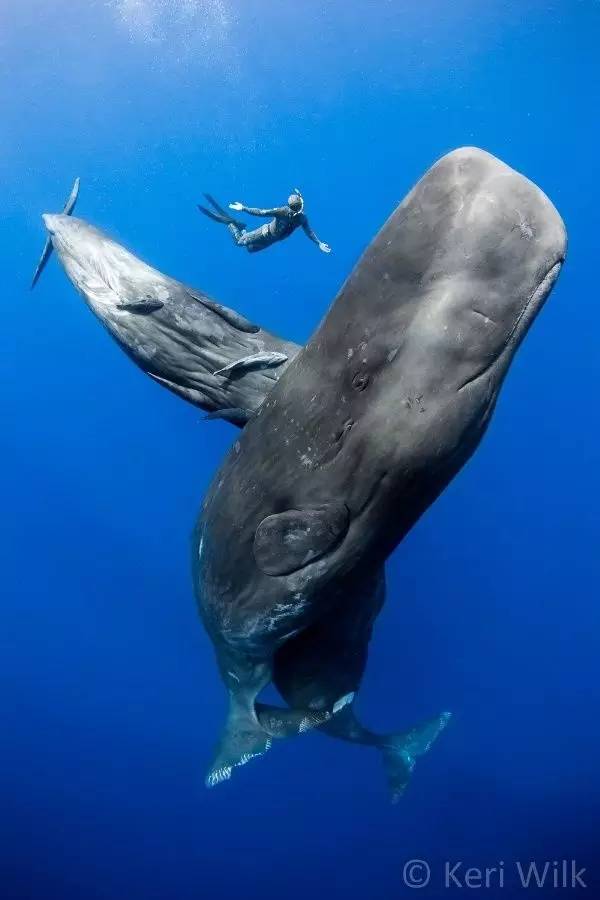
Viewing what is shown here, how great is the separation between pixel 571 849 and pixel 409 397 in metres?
14.3

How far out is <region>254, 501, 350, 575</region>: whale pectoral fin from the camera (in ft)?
13.6

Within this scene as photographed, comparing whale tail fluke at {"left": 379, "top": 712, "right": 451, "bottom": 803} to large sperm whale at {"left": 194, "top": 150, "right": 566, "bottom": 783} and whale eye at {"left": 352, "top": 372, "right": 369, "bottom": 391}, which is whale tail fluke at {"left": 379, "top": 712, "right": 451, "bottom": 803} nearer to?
large sperm whale at {"left": 194, "top": 150, "right": 566, "bottom": 783}

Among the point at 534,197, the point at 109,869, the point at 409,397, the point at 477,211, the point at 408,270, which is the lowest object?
the point at 109,869

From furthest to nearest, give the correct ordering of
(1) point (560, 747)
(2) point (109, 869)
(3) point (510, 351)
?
(2) point (109, 869)
(1) point (560, 747)
(3) point (510, 351)

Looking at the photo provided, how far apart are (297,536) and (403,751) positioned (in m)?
5.30

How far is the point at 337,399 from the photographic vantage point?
158 inches

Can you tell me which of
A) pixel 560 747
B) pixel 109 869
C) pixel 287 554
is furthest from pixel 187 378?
pixel 109 869

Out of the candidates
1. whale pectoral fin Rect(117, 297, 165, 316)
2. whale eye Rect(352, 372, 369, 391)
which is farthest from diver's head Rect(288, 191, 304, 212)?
whale eye Rect(352, 372, 369, 391)

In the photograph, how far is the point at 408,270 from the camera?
11.9 ft

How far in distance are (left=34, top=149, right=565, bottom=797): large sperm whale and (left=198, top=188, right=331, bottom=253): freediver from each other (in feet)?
6.24

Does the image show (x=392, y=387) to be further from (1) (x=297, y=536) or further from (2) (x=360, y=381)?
(1) (x=297, y=536)

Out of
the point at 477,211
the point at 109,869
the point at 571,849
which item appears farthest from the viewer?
the point at 109,869

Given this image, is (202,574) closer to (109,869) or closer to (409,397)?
(409,397)

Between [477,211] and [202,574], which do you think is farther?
[202,574]
